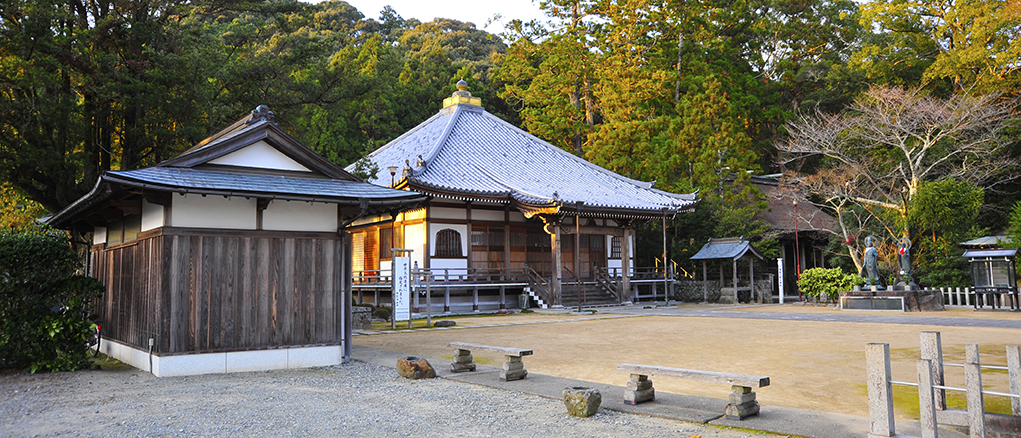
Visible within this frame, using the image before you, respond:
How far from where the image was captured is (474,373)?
836 centimetres

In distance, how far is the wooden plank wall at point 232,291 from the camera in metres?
8.24

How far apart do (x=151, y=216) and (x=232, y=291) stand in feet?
5.06

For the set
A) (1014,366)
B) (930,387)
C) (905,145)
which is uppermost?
(905,145)

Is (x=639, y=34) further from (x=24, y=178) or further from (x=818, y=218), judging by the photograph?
(x=24, y=178)

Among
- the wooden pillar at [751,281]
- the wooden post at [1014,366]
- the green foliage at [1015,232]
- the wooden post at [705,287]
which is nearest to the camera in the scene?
the wooden post at [1014,366]

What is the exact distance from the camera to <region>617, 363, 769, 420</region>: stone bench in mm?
5523

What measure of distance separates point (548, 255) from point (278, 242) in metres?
16.2

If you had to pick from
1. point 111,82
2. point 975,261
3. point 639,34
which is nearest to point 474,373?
point 111,82

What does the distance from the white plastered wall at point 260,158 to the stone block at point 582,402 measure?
575 centimetres

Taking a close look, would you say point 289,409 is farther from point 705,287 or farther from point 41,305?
point 705,287

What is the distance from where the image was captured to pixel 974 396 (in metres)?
4.39

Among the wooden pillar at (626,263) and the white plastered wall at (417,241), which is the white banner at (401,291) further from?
the wooden pillar at (626,263)

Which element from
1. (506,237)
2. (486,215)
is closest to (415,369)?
(486,215)

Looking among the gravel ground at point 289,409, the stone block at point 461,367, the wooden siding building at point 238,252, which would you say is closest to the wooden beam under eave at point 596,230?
the wooden siding building at point 238,252
